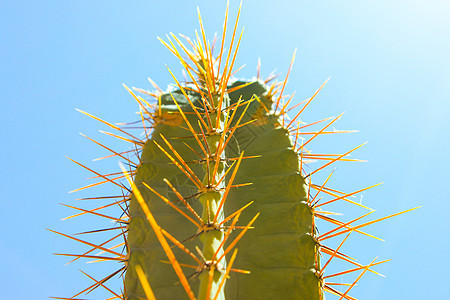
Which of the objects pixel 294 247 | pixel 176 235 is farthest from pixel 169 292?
pixel 294 247

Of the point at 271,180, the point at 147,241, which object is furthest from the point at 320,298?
the point at 147,241

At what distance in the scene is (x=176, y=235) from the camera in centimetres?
116

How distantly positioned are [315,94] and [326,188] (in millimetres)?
399

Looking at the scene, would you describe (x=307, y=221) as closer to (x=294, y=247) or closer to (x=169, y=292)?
(x=294, y=247)

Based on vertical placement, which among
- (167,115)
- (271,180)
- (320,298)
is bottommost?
(320,298)

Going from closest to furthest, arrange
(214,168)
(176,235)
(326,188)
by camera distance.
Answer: (214,168)
(176,235)
(326,188)

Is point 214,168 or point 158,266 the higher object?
point 214,168

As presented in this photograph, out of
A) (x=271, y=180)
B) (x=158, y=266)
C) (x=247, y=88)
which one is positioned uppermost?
(x=247, y=88)

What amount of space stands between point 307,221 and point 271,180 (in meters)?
0.23

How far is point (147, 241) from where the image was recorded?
1.11 m

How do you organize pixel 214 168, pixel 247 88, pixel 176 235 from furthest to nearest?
pixel 247 88, pixel 176 235, pixel 214 168

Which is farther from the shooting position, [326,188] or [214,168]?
[326,188]

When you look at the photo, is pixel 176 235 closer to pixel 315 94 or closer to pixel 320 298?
pixel 320 298

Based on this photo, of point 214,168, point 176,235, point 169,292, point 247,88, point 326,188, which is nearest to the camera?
point 214,168
